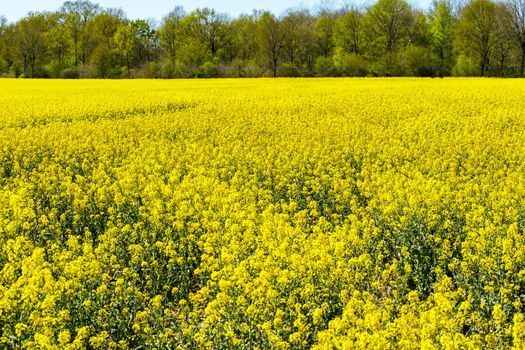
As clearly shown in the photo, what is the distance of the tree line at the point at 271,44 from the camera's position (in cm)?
6184

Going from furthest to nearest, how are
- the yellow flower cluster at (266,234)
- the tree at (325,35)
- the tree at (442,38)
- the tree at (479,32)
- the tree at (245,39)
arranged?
the tree at (245,39) → the tree at (325,35) → the tree at (442,38) → the tree at (479,32) → the yellow flower cluster at (266,234)

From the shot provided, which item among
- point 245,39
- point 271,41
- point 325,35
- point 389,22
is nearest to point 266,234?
point 271,41

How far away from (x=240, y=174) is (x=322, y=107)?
1216cm

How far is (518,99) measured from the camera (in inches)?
1003

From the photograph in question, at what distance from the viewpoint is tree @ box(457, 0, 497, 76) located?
61.2 metres

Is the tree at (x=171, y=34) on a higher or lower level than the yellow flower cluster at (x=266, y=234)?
higher

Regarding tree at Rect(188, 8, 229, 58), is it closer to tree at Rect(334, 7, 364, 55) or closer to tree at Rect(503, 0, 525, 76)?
tree at Rect(334, 7, 364, 55)

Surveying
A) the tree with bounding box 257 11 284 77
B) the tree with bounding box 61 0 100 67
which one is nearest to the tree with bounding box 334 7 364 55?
the tree with bounding box 257 11 284 77

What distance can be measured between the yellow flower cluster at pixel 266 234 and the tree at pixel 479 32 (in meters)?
44.2

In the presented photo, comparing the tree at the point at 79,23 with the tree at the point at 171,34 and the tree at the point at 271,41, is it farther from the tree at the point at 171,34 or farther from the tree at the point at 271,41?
the tree at the point at 271,41

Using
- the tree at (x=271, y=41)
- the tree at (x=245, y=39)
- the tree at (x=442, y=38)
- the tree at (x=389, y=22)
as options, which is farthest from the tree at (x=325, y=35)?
the tree at (x=442, y=38)

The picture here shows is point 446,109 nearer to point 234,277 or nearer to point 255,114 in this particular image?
point 255,114

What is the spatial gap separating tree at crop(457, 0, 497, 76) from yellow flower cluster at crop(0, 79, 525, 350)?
44189mm

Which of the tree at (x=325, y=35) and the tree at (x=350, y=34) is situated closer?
the tree at (x=350, y=34)
